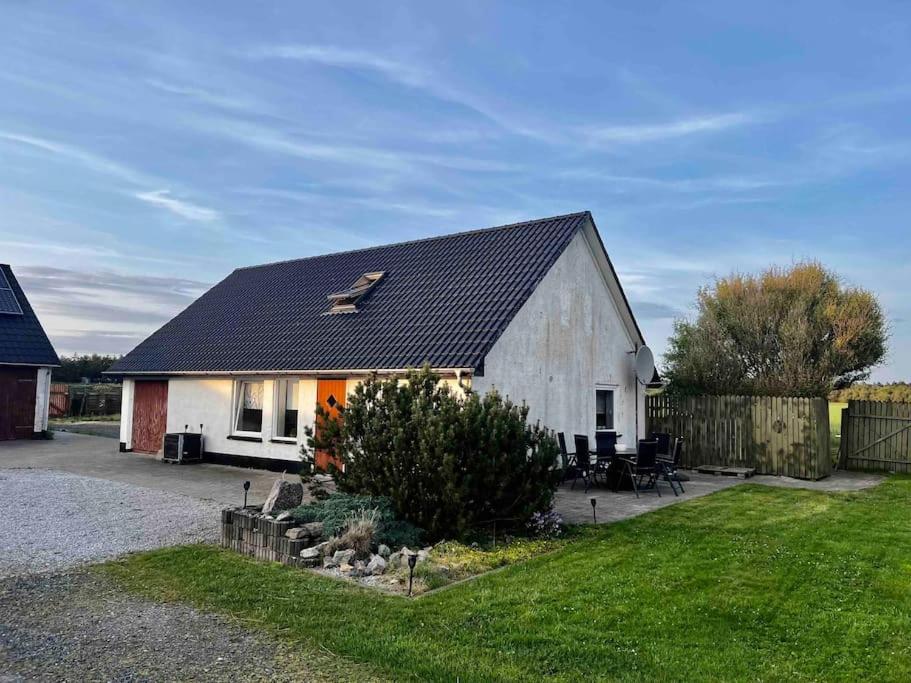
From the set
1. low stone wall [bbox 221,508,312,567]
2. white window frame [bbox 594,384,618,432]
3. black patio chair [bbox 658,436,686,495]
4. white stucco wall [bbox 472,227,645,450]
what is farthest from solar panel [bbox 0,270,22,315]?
black patio chair [bbox 658,436,686,495]

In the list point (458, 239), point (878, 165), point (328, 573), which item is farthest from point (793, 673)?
point (458, 239)

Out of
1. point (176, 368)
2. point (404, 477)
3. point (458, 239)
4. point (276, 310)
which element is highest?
point (458, 239)

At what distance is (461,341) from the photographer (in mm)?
13961

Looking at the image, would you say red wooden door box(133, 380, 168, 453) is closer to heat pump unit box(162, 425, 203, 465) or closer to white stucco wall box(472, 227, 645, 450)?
heat pump unit box(162, 425, 203, 465)

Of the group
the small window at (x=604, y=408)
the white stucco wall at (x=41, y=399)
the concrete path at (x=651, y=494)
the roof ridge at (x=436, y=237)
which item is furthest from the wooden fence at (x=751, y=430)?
the white stucco wall at (x=41, y=399)

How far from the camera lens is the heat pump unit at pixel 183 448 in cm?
1834

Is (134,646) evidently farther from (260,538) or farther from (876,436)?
(876,436)

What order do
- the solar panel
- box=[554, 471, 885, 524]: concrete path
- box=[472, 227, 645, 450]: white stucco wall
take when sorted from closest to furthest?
box=[554, 471, 885, 524]: concrete path
box=[472, 227, 645, 450]: white stucco wall
the solar panel

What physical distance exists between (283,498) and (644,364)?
464 inches

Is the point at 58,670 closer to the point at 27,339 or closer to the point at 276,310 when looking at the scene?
the point at 276,310

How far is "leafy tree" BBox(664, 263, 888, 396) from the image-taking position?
23844 millimetres

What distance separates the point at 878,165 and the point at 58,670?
17196 millimetres

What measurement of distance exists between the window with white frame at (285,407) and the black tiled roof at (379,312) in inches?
27.0

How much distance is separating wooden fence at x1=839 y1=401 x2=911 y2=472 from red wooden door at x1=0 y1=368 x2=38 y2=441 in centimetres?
2751
